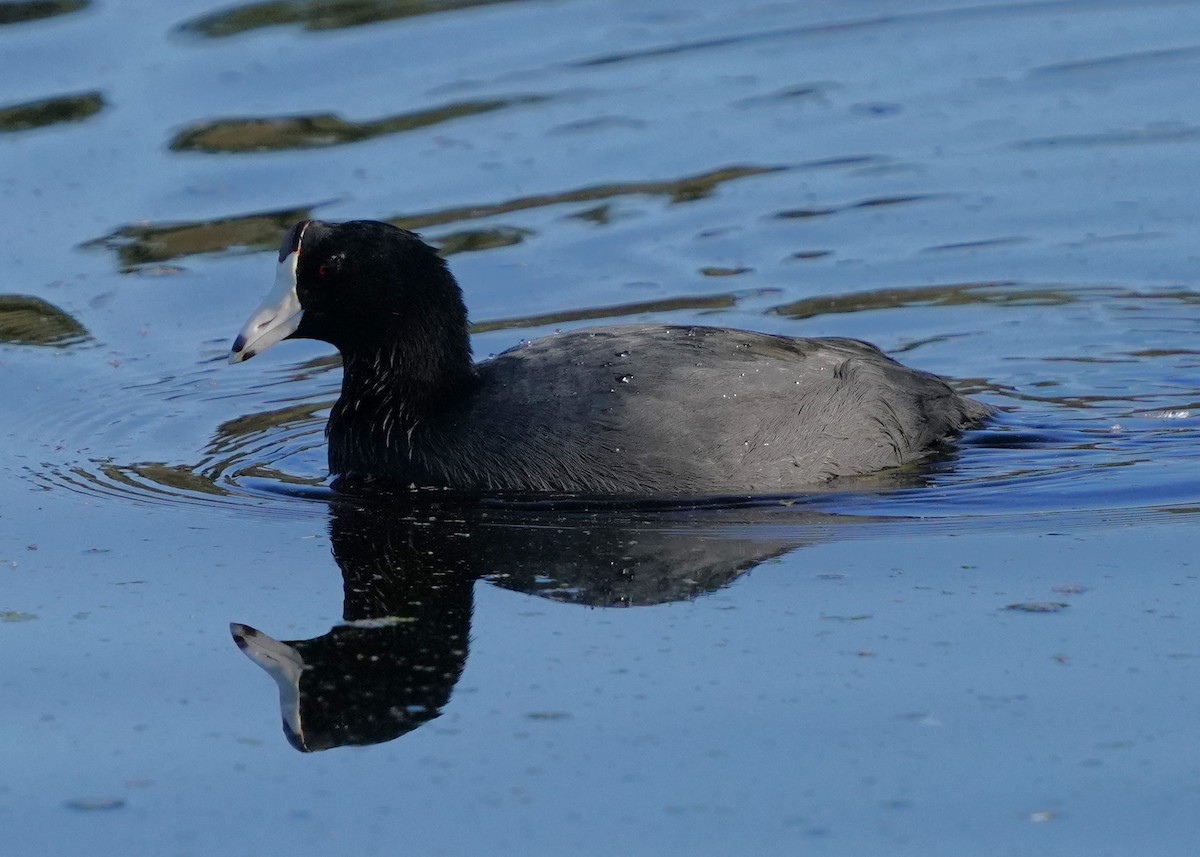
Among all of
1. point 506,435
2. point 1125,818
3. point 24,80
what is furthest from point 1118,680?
point 24,80

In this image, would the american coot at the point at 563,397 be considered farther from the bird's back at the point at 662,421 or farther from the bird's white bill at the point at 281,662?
the bird's white bill at the point at 281,662

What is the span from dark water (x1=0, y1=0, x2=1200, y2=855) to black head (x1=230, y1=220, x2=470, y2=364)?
61 centimetres

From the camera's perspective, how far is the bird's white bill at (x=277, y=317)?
22.5 feet

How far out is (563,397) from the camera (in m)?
6.88

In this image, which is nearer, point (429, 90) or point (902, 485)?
point (902, 485)

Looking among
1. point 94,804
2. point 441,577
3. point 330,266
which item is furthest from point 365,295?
point 94,804

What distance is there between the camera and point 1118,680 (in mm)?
4957

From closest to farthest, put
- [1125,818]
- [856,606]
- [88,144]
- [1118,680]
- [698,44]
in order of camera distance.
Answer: [1125,818] → [1118,680] → [856,606] → [88,144] → [698,44]

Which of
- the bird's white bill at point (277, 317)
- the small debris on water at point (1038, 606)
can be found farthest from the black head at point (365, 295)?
the small debris on water at point (1038, 606)

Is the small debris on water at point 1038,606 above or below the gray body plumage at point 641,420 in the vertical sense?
below

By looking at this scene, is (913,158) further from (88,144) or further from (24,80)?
(24,80)

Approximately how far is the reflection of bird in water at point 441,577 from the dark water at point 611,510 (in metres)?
0.02

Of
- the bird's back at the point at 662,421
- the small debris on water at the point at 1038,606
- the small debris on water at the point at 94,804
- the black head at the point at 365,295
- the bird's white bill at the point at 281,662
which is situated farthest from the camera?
the black head at the point at 365,295

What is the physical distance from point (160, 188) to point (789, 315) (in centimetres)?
373
